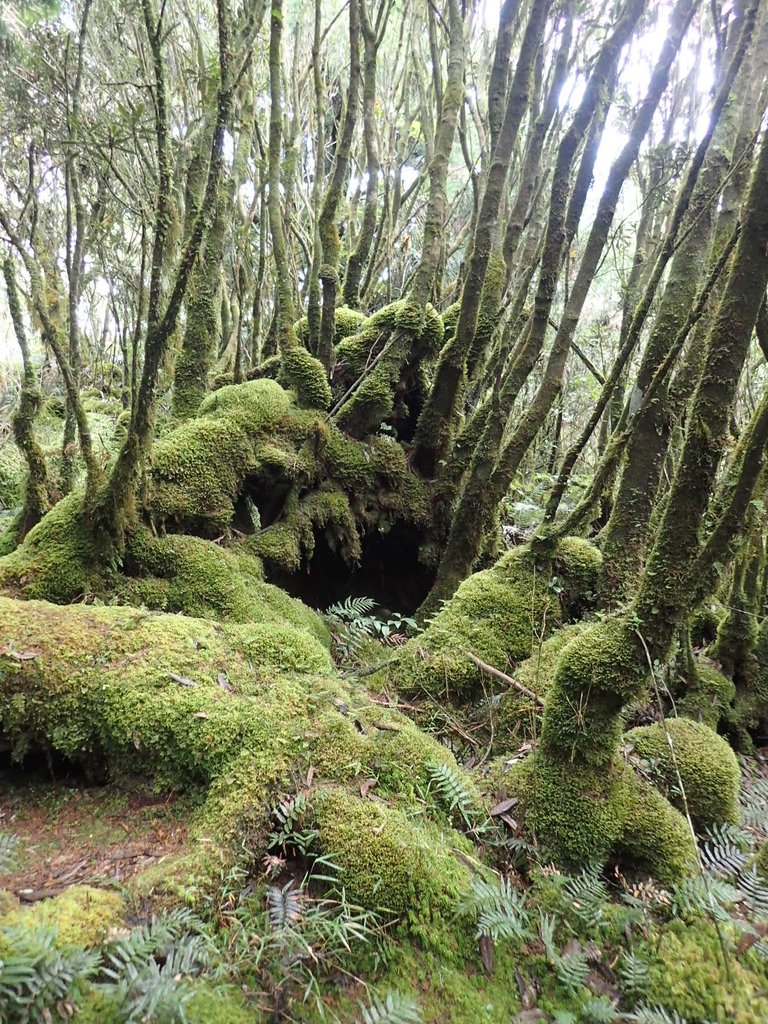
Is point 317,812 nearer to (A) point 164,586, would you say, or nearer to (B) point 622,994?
(B) point 622,994

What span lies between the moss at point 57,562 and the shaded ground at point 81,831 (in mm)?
1311

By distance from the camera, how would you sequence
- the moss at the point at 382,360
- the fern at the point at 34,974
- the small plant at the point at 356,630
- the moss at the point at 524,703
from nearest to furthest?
1. the fern at the point at 34,974
2. the moss at the point at 524,703
3. the small plant at the point at 356,630
4. the moss at the point at 382,360

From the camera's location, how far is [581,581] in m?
5.00

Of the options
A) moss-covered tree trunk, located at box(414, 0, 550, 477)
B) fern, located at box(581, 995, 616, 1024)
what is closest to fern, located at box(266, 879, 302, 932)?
fern, located at box(581, 995, 616, 1024)

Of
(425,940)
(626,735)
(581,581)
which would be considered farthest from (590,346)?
(425,940)

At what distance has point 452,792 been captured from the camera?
2.80 metres

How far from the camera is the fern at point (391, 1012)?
167 centimetres

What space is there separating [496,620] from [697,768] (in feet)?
5.46

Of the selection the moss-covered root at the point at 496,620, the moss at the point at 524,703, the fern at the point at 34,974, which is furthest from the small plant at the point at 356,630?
the fern at the point at 34,974

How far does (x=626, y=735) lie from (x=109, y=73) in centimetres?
1000

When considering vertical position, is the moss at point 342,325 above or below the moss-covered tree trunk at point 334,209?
below

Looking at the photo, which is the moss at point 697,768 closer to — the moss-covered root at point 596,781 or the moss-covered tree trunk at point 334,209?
the moss-covered root at point 596,781

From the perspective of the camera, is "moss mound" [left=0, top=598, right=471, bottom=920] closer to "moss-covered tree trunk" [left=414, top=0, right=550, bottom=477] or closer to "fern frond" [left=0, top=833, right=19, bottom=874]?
"fern frond" [left=0, top=833, right=19, bottom=874]

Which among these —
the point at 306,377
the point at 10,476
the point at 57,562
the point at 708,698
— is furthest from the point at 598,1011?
the point at 10,476
